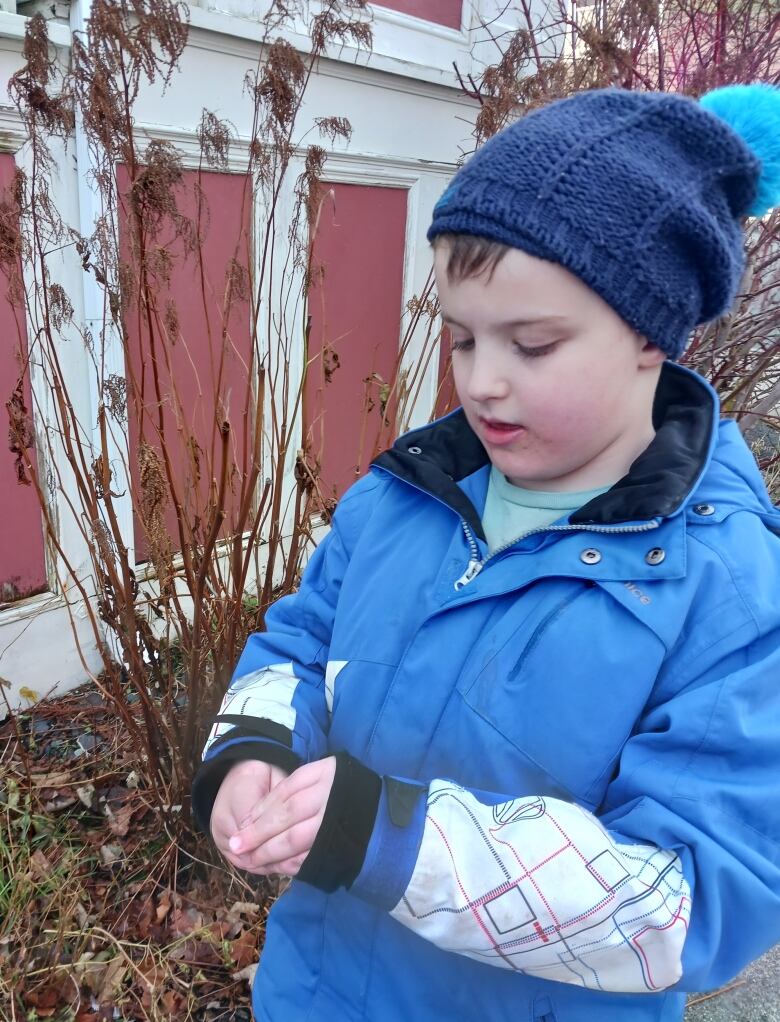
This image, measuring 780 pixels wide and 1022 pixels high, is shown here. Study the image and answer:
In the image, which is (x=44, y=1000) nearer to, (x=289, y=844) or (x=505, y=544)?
(x=289, y=844)

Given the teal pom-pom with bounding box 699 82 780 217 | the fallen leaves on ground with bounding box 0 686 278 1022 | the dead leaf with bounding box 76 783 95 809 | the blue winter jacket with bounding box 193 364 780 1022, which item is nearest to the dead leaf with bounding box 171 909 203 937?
the fallen leaves on ground with bounding box 0 686 278 1022

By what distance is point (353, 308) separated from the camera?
3.60 metres

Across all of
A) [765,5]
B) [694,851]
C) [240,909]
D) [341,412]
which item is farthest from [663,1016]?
[765,5]

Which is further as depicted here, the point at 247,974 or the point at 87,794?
the point at 87,794

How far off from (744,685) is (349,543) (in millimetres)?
660

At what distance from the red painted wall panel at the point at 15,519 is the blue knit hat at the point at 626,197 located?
1.98 m

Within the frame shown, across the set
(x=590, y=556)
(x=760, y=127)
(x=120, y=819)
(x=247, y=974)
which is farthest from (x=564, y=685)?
(x=120, y=819)

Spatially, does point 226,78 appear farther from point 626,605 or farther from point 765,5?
point 626,605

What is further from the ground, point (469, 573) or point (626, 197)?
point (626, 197)

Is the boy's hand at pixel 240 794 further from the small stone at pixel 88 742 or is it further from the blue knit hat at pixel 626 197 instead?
the small stone at pixel 88 742

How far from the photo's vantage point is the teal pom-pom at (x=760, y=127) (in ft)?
3.53

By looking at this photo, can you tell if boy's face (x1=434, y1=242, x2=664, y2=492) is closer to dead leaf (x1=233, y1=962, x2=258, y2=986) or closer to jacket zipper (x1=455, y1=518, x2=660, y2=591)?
jacket zipper (x1=455, y1=518, x2=660, y2=591)

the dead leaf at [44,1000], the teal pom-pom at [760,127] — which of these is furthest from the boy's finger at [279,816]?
the dead leaf at [44,1000]

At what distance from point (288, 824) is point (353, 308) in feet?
9.75
